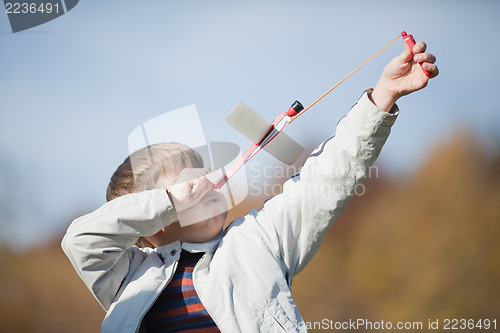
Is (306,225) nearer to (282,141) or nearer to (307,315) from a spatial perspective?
(282,141)

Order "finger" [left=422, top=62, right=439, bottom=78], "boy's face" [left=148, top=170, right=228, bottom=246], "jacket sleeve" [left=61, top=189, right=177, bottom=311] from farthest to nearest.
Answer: "boy's face" [left=148, top=170, right=228, bottom=246], "jacket sleeve" [left=61, top=189, right=177, bottom=311], "finger" [left=422, top=62, right=439, bottom=78]

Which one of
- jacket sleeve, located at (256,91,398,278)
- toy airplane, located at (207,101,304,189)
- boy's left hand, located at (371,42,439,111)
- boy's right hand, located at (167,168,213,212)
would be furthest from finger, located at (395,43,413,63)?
boy's right hand, located at (167,168,213,212)

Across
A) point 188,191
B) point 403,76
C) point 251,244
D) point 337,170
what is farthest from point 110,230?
point 403,76

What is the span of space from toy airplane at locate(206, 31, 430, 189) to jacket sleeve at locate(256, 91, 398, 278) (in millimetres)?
93

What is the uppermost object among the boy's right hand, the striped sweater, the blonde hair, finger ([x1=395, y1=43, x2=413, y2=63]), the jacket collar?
finger ([x1=395, y1=43, x2=413, y2=63])

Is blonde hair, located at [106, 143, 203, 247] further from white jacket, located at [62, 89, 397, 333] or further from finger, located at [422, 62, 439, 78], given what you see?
finger, located at [422, 62, 439, 78]

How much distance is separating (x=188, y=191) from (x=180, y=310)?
1.00 feet

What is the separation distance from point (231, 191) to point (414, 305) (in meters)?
3.07

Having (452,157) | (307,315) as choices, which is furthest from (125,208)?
(452,157)

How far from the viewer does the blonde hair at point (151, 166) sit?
4.25 feet

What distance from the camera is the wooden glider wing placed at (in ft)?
3.94

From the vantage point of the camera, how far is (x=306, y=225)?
115 cm

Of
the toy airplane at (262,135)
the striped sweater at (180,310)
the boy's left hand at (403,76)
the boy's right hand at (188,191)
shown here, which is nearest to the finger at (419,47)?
the boy's left hand at (403,76)

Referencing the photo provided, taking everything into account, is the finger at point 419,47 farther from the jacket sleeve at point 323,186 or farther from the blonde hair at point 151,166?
the blonde hair at point 151,166
